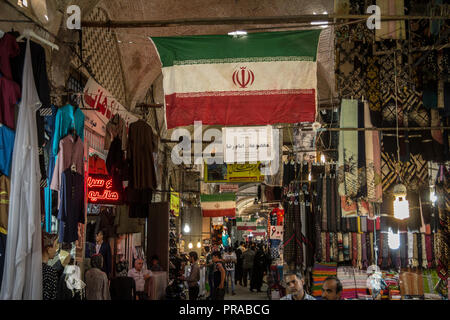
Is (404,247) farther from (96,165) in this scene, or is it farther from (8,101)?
(8,101)

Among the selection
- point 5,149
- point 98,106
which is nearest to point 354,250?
point 98,106

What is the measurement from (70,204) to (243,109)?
92.6 inches

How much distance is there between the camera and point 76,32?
7078 mm

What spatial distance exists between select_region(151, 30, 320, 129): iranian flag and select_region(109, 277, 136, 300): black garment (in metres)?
4.23

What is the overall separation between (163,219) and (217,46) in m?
7.95

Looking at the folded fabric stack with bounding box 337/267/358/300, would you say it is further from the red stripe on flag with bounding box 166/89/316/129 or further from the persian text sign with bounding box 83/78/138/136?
the persian text sign with bounding box 83/78/138/136

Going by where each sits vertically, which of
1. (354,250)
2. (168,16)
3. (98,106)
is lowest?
(354,250)

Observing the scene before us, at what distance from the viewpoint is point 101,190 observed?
25.1 feet

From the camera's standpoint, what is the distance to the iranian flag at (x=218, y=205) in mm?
17125

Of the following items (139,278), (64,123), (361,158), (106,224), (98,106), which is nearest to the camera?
(64,123)

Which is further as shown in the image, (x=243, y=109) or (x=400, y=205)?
(x=400, y=205)

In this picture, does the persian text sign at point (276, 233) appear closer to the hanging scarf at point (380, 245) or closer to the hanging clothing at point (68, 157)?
the hanging scarf at point (380, 245)

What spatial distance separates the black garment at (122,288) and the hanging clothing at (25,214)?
3990 millimetres

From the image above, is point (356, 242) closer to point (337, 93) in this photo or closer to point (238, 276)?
point (337, 93)
